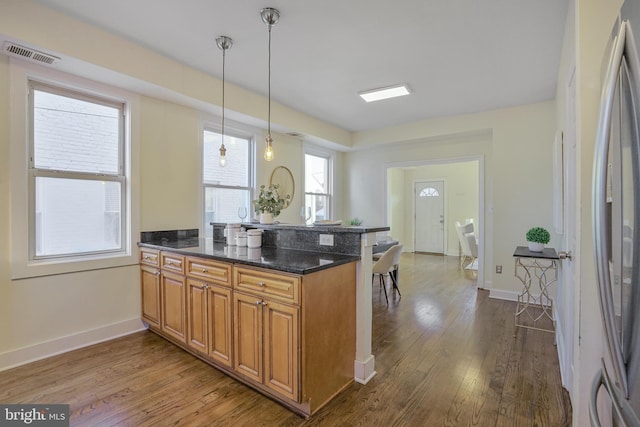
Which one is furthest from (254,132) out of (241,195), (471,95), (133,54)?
(471,95)

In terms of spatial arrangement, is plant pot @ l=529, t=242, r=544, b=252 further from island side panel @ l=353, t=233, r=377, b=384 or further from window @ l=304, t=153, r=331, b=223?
window @ l=304, t=153, r=331, b=223

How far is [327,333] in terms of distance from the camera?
1966 millimetres

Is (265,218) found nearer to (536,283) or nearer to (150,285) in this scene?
(150,285)

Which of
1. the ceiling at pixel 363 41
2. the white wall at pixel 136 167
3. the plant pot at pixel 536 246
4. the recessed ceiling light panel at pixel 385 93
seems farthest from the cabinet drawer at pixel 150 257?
the plant pot at pixel 536 246

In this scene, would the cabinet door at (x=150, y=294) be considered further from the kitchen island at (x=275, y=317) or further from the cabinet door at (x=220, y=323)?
the cabinet door at (x=220, y=323)

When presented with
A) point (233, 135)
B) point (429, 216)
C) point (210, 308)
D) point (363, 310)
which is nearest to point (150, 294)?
point (210, 308)

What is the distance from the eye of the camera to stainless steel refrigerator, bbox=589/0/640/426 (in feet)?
2.41

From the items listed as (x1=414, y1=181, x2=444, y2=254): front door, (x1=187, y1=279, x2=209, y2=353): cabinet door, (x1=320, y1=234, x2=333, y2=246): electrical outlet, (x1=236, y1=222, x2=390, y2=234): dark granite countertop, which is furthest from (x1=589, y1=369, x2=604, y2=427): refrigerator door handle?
(x1=414, y1=181, x2=444, y2=254): front door

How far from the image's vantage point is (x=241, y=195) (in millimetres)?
4363

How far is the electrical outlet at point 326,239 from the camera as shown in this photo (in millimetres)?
2389

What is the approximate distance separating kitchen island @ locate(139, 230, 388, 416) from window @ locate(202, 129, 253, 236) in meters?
1.30

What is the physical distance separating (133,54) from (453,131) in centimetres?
427

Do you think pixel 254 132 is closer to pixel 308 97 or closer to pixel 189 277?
pixel 308 97

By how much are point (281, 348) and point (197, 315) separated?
939mm
